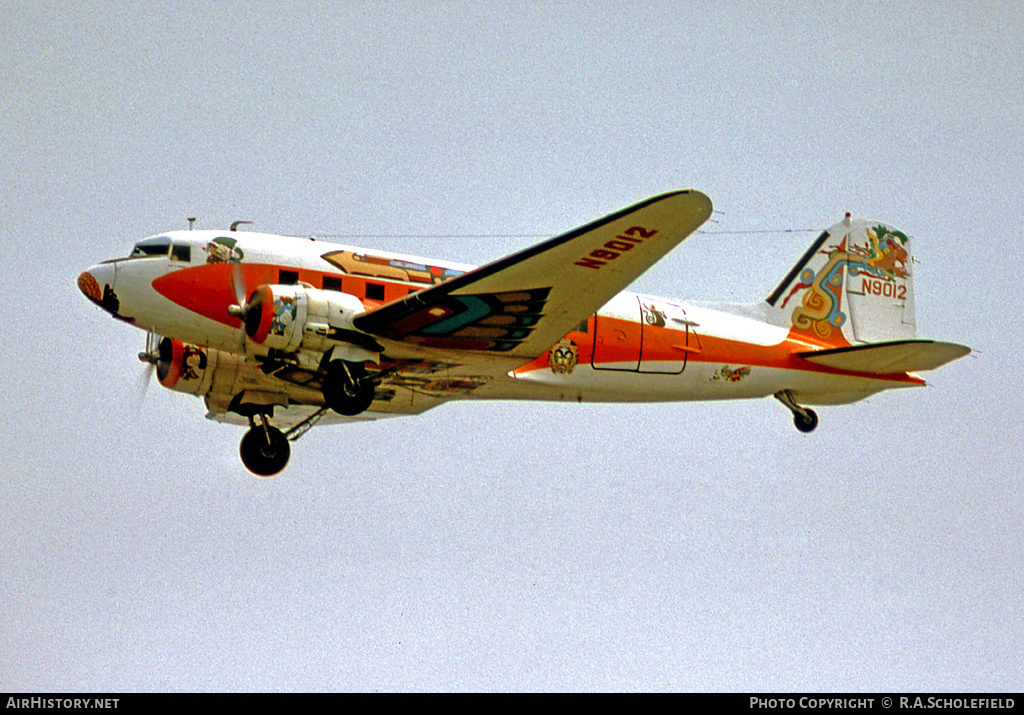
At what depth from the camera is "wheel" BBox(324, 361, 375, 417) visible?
17.0 m

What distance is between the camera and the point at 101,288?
57.8 ft

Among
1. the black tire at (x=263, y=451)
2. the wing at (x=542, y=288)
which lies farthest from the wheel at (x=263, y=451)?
the wing at (x=542, y=288)

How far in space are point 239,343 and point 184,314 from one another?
855mm

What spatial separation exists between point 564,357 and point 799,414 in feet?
14.9

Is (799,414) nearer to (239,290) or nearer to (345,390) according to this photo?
(345,390)

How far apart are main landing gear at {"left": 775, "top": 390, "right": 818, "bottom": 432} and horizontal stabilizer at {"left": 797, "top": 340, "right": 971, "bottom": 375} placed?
0.72m

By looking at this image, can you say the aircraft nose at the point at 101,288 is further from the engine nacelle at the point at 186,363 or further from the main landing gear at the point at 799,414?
the main landing gear at the point at 799,414

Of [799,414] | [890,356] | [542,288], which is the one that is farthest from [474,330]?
[890,356]

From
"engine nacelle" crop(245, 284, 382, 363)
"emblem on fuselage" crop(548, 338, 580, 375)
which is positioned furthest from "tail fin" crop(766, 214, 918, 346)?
"engine nacelle" crop(245, 284, 382, 363)

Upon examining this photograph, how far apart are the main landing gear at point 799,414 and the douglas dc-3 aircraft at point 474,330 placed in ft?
0.08
